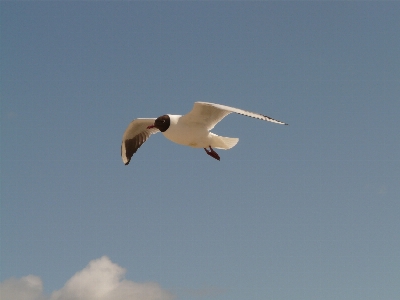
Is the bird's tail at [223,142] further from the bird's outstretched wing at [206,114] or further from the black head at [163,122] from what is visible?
the black head at [163,122]

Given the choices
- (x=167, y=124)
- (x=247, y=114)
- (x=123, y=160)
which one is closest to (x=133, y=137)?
(x=123, y=160)

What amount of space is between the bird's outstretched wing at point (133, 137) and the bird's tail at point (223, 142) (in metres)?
2.16

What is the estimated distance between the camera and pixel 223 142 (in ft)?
37.9

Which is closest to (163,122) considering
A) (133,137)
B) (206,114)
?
(206,114)

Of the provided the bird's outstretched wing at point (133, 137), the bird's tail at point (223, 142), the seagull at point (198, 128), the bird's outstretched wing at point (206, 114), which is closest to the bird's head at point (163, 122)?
the seagull at point (198, 128)

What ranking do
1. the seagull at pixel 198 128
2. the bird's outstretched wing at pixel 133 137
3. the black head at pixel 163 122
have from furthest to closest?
the bird's outstretched wing at pixel 133 137 < the black head at pixel 163 122 < the seagull at pixel 198 128

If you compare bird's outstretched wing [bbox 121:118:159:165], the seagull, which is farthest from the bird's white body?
bird's outstretched wing [bbox 121:118:159:165]

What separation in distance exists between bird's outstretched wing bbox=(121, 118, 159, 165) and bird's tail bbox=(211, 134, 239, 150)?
2164 millimetres

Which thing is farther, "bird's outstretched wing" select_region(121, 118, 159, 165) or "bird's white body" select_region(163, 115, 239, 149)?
"bird's outstretched wing" select_region(121, 118, 159, 165)

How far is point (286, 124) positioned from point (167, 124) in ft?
8.38

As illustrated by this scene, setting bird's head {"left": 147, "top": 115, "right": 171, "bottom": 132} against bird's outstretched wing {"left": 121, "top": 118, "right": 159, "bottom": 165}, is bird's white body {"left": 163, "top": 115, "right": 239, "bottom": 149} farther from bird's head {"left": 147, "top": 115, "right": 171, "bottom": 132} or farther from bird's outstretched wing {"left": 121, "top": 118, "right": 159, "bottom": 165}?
bird's outstretched wing {"left": 121, "top": 118, "right": 159, "bottom": 165}

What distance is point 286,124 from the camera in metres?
9.91

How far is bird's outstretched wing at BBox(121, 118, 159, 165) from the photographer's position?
43.5 ft

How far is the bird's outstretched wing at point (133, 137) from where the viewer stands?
13250 mm
